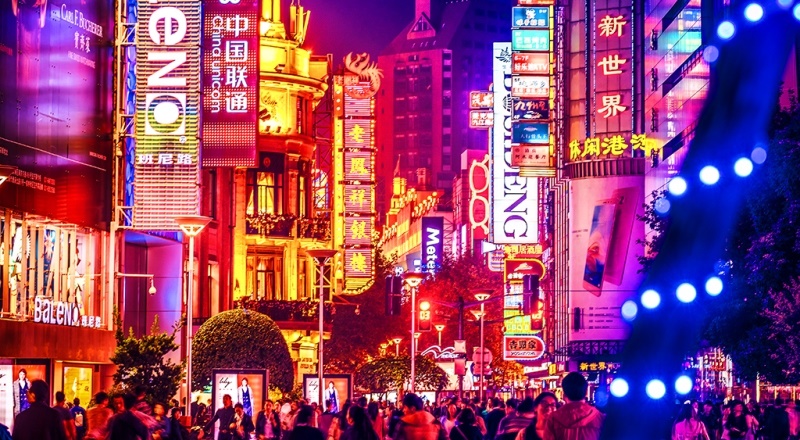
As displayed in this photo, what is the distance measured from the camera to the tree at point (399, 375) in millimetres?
55406

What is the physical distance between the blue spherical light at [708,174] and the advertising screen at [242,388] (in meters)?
26.6

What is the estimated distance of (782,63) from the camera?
4.73 meters

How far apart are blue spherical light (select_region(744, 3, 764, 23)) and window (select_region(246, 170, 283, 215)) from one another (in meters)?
60.2

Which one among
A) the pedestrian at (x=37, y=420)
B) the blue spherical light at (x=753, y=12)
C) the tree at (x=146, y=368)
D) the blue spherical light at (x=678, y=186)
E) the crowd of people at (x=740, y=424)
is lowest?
the crowd of people at (x=740, y=424)

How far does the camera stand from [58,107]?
36.2 meters

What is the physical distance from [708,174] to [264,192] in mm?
61351

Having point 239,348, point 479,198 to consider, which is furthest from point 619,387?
point 479,198

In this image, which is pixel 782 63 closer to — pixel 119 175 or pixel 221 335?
pixel 119 175

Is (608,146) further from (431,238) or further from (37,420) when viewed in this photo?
(37,420)

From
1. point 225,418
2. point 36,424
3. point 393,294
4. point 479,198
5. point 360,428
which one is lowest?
point 225,418

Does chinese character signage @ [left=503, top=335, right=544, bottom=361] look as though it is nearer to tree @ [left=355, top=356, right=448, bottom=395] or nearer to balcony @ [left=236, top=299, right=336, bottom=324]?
balcony @ [left=236, top=299, right=336, bottom=324]

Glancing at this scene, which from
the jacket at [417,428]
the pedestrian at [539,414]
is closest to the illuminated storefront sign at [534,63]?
the pedestrian at [539,414]

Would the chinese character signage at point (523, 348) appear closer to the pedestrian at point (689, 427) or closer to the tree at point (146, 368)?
the tree at point (146, 368)

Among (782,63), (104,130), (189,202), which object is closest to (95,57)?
(104,130)
